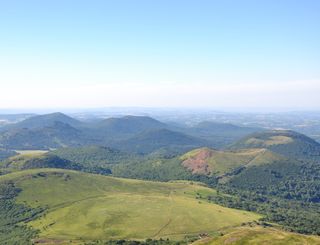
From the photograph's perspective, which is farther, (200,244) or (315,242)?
(200,244)

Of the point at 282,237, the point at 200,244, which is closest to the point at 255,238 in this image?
the point at 282,237

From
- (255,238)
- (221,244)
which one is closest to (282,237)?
(255,238)

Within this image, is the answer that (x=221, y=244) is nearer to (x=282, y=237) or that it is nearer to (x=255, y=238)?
(x=255, y=238)

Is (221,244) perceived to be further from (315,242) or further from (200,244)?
(315,242)

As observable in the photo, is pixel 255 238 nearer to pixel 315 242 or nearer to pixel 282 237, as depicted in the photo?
pixel 282 237

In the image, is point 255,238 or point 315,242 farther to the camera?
point 255,238

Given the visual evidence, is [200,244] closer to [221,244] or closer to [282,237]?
[221,244]

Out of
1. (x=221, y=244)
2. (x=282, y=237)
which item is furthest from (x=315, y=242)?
(x=221, y=244)

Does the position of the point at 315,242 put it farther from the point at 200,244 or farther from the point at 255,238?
the point at 200,244
